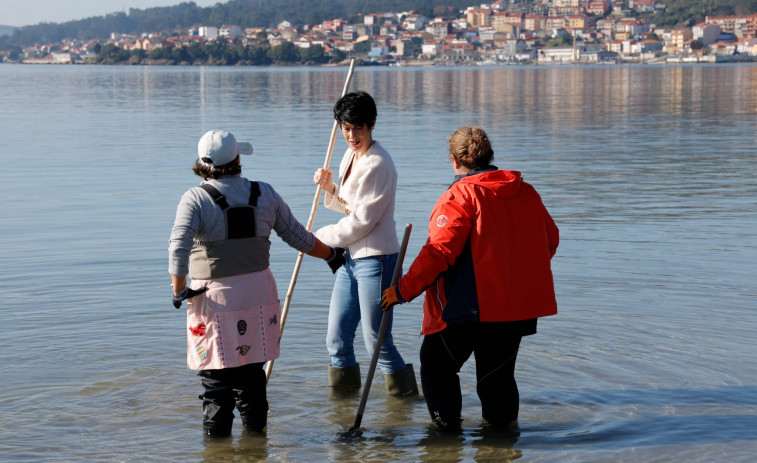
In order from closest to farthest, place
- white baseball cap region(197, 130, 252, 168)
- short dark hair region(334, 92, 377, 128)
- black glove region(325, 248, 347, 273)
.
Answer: white baseball cap region(197, 130, 252, 168) < short dark hair region(334, 92, 377, 128) < black glove region(325, 248, 347, 273)

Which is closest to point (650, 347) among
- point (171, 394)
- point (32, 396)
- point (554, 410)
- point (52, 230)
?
point (554, 410)

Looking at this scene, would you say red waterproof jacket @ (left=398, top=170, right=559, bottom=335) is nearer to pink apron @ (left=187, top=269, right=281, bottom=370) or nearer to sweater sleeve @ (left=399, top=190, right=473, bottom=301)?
sweater sleeve @ (left=399, top=190, right=473, bottom=301)

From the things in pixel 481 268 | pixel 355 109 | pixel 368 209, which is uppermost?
pixel 355 109

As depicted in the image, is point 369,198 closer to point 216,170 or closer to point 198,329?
point 216,170

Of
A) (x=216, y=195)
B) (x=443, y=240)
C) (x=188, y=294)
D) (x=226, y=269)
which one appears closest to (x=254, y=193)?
(x=216, y=195)

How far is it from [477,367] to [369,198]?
3.79 feet

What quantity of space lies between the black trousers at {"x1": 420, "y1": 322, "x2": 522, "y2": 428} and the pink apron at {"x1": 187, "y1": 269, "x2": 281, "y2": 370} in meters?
0.97

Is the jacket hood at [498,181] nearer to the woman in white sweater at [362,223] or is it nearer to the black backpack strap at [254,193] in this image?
the woman in white sweater at [362,223]

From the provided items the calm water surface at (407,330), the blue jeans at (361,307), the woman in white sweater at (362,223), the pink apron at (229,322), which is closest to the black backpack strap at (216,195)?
the pink apron at (229,322)

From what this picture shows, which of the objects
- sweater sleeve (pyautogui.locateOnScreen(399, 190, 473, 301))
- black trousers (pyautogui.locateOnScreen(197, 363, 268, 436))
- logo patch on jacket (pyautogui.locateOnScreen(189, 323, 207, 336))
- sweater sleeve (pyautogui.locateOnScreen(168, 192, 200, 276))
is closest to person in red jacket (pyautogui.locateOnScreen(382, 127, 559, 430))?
sweater sleeve (pyautogui.locateOnScreen(399, 190, 473, 301))

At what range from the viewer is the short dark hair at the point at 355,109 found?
19.1ft

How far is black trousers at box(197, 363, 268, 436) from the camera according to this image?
17.8ft

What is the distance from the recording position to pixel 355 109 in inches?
229

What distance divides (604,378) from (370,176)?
2.46m
